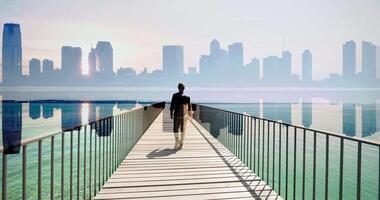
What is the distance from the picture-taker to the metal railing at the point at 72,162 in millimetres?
2519

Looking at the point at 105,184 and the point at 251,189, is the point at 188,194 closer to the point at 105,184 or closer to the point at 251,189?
the point at 251,189

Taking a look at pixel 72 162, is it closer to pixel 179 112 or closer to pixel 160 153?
pixel 160 153

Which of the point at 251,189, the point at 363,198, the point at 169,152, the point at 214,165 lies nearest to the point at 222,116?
the point at 169,152

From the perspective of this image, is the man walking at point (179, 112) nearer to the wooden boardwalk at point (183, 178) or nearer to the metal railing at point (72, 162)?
the wooden boardwalk at point (183, 178)

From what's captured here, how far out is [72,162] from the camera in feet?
10.9

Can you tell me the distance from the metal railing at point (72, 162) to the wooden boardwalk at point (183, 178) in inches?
14.3

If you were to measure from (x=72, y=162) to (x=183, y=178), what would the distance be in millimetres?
2441

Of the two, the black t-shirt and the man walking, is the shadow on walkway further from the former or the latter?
the black t-shirt

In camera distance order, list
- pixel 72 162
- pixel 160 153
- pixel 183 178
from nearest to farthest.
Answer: pixel 72 162 < pixel 183 178 < pixel 160 153

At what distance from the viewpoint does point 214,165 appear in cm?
625

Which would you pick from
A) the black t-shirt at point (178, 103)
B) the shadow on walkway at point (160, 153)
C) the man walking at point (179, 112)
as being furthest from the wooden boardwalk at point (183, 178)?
the black t-shirt at point (178, 103)

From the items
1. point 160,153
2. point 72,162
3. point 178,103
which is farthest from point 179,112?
point 72,162

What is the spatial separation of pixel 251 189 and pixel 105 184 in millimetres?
2496

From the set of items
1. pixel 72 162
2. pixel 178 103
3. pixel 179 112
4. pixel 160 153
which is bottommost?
pixel 160 153
